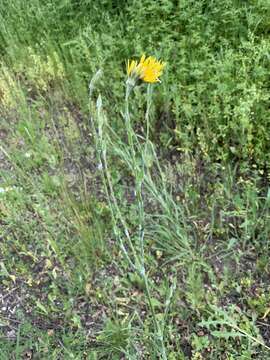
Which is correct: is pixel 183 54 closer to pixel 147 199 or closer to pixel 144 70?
pixel 147 199

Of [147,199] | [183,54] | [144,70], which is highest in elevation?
Result: [144,70]

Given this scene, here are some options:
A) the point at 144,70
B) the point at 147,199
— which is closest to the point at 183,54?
the point at 147,199

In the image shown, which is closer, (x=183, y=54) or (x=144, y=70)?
(x=144, y=70)

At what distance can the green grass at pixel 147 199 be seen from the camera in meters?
1.87

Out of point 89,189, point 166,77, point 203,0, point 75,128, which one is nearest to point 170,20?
point 203,0

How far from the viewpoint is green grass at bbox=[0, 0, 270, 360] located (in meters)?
1.87

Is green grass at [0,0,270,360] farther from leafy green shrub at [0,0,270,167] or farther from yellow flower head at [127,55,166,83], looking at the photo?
yellow flower head at [127,55,166,83]

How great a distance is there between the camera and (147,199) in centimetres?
231

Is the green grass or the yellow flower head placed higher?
the yellow flower head

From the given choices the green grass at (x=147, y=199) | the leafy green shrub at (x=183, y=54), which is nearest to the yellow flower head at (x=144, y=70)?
the green grass at (x=147, y=199)

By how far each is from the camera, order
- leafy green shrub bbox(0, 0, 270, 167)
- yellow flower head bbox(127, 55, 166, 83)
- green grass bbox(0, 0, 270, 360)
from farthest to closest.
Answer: leafy green shrub bbox(0, 0, 270, 167) < green grass bbox(0, 0, 270, 360) < yellow flower head bbox(127, 55, 166, 83)

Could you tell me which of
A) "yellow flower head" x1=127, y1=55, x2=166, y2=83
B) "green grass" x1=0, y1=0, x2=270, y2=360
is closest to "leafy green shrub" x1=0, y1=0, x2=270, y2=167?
"green grass" x1=0, y1=0, x2=270, y2=360

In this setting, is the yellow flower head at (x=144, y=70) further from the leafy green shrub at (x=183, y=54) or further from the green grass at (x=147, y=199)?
the leafy green shrub at (x=183, y=54)

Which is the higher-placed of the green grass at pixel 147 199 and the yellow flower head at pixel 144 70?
the yellow flower head at pixel 144 70
